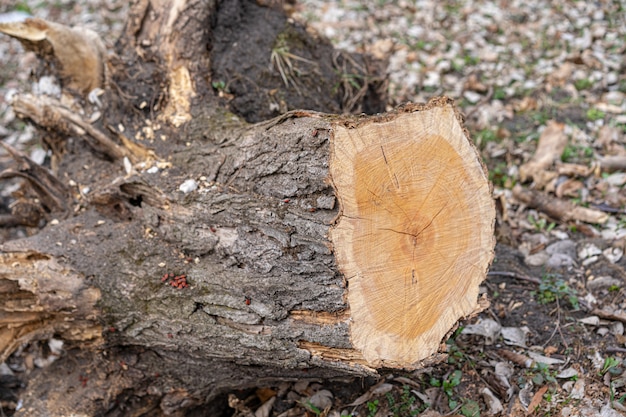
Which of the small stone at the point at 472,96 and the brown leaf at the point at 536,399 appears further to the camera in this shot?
the small stone at the point at 472,96

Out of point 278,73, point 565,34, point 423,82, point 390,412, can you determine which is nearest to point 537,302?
point 390,412

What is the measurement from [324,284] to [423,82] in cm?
353

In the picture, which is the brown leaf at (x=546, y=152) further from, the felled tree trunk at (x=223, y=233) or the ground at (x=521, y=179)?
the felled tree trunk at (x=223, y=233)

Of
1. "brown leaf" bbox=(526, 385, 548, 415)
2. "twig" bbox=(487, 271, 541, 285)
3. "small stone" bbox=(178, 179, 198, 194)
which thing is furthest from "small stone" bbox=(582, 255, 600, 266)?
"small stone" bbox=(178, 179, 198, 194)

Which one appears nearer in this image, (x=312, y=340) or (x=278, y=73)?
(x=312, y=340)

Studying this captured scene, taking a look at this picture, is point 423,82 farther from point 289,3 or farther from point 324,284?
point 324,284

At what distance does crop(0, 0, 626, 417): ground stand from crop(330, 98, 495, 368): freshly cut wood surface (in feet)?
2.12

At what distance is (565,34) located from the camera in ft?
17.6

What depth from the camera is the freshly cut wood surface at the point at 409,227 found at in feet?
6.71

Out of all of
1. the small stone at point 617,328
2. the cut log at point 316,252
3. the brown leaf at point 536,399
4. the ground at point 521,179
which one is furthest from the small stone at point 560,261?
the cut log at point 316,252

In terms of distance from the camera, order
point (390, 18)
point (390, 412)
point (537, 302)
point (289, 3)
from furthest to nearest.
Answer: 1. point (390, 18)
2. point (289, 3)
3. point (537, 302)
4. point (390, 412)

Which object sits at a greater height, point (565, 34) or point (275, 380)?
point (565, 34)

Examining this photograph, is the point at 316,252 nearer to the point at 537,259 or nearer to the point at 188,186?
the point at 188,186

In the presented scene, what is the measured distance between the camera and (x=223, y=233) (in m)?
2.47
